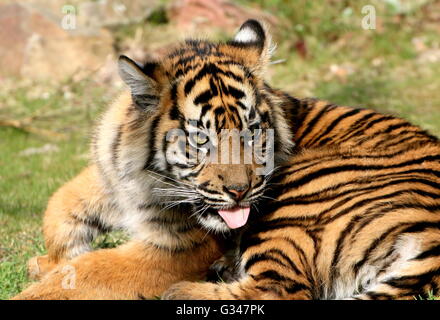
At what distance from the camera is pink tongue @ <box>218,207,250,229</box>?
3.62 m

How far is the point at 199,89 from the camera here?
370 centimetres

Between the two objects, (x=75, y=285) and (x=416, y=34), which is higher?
(x=416, y=34)

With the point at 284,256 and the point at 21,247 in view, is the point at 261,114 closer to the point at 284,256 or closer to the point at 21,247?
the point at 284,256

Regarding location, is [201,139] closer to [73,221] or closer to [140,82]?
[140,82]

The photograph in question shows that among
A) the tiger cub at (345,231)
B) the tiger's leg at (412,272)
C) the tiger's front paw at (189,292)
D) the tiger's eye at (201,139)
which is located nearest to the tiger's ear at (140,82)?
the tiger's eye at (201,139)

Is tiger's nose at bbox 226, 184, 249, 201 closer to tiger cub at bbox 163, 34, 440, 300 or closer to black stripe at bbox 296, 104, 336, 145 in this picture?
tiger cub at bbox 163, 34, 440, 300

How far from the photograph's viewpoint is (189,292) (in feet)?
11.6

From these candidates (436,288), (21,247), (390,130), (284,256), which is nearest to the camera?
(436,288)

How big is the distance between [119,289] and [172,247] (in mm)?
388

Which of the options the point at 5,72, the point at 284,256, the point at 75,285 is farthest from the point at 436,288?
the point at 5,72

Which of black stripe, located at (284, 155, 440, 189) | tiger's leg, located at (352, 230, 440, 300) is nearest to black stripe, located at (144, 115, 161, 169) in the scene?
black stripe, located at (284, 155, 440, 189)

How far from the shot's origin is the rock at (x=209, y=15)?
11.6m

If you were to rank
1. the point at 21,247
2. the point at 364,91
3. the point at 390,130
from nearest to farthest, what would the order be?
the point at 390,130 < the point at 21,247 < the point at 364,91

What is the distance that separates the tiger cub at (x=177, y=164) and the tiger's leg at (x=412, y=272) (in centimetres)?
78
